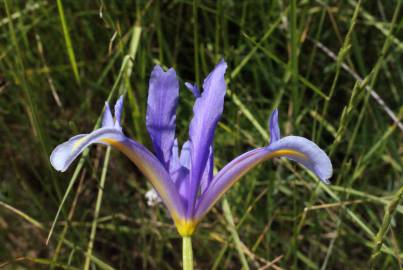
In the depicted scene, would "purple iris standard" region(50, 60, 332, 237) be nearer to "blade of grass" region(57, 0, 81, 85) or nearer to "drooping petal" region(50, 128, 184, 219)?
"drooping petal" region(50, 128, 184, 219)

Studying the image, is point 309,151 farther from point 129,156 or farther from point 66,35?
point 66,35

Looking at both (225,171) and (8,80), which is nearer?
(225,171)

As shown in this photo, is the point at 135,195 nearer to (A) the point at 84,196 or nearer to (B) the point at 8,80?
(A) the point at 84,196

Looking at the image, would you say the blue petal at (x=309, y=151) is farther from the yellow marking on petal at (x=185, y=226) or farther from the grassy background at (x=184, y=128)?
the grassy background at (x=184, y=128)

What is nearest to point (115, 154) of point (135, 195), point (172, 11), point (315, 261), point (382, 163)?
point (135, 195)

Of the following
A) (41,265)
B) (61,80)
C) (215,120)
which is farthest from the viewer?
(61,80)

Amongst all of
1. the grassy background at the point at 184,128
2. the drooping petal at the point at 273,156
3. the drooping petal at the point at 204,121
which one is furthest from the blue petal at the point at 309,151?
the grassy background at the point at 184,128

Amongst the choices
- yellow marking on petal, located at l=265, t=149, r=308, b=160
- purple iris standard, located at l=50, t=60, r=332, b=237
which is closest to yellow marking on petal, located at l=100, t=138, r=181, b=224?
purple iris standard, located at l=50, t=60, r=332, b=237
